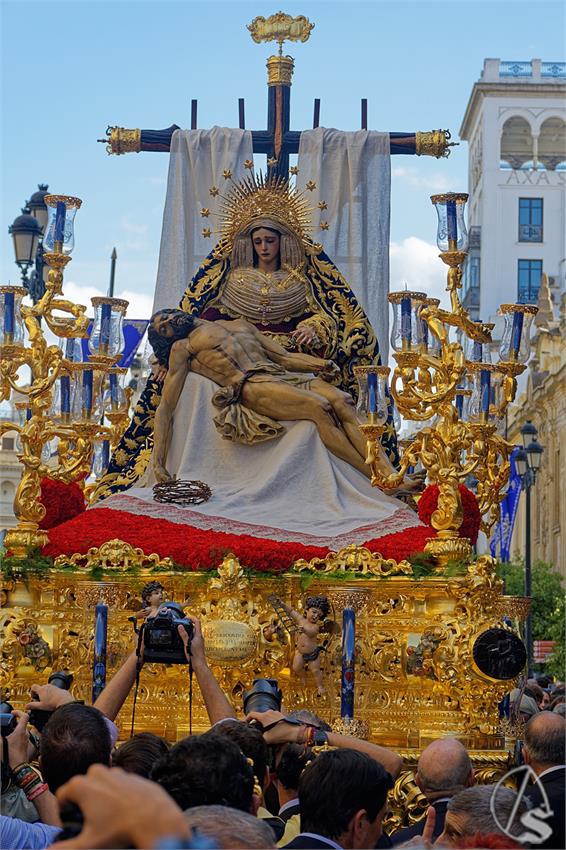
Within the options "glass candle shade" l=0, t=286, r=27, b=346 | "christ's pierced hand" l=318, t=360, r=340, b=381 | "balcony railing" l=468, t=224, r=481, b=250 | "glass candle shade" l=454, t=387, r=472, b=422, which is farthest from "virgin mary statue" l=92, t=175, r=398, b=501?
"balcony railing" l=468, t=224, r=481, b=250

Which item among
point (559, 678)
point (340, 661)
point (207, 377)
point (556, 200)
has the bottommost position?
point (559, 678)

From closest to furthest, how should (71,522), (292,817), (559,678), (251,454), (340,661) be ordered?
(292,817) → (340,661) → (71,522) → (251,454) → (559,678)

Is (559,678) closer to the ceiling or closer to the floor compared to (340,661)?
closer to the floor

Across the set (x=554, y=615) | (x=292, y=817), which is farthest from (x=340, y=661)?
(x=554, y=615)

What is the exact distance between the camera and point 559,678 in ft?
114

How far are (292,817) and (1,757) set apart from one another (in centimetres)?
104

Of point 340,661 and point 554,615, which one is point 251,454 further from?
point 554,615

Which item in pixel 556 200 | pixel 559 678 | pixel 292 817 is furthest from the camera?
pixel 556 200

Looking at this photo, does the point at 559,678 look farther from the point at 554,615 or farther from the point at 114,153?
the point at 114,153

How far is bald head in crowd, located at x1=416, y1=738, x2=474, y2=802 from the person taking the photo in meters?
6.02

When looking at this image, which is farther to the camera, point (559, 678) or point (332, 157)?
point (559, 678)

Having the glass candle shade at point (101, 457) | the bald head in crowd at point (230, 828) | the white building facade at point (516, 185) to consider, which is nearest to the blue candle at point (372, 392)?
the glass candle shade at point (101, 457)

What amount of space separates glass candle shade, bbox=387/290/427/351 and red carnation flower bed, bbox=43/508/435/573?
150 centimetres

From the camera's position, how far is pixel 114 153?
58.1ft
